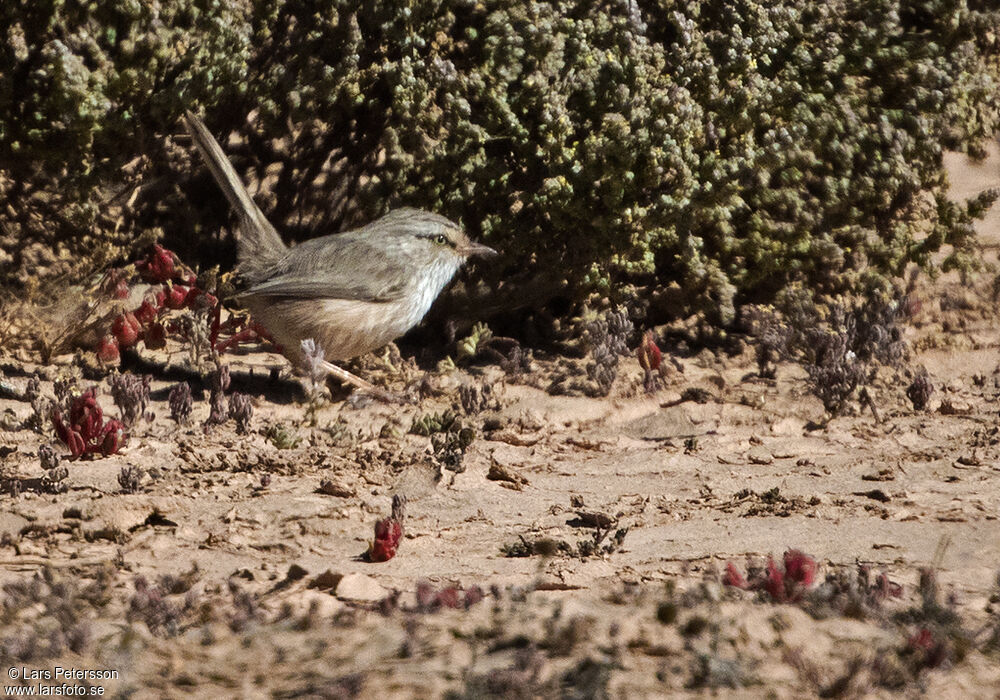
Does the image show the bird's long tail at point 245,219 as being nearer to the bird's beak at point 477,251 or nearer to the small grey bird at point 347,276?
the small grey bird at point 347,276

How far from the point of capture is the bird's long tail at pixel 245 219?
7.05 m

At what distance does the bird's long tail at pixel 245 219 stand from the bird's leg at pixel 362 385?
724 mm

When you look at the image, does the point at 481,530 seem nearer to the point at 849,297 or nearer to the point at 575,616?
the point at 575,616

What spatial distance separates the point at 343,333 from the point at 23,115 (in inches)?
86.0

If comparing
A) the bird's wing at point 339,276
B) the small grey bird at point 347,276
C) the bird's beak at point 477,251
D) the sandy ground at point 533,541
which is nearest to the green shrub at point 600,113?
the bird's beak at point 477,251

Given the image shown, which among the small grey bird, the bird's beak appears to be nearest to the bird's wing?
the small grey bird

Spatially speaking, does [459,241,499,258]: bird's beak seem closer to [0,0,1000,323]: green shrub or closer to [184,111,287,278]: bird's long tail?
[0,0,1000,323]: green shrub

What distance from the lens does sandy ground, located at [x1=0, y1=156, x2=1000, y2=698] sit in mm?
3613

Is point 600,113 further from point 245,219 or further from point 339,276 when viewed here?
point 245,219

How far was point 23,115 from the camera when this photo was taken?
6770 mm

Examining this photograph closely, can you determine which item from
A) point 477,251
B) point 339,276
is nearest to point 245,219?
point 339,276

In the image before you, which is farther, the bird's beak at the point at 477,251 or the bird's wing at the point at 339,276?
the bird's beak at the point at 477,251

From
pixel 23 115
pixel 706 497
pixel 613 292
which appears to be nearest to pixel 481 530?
pixel 706 497

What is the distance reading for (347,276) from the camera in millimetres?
6910
